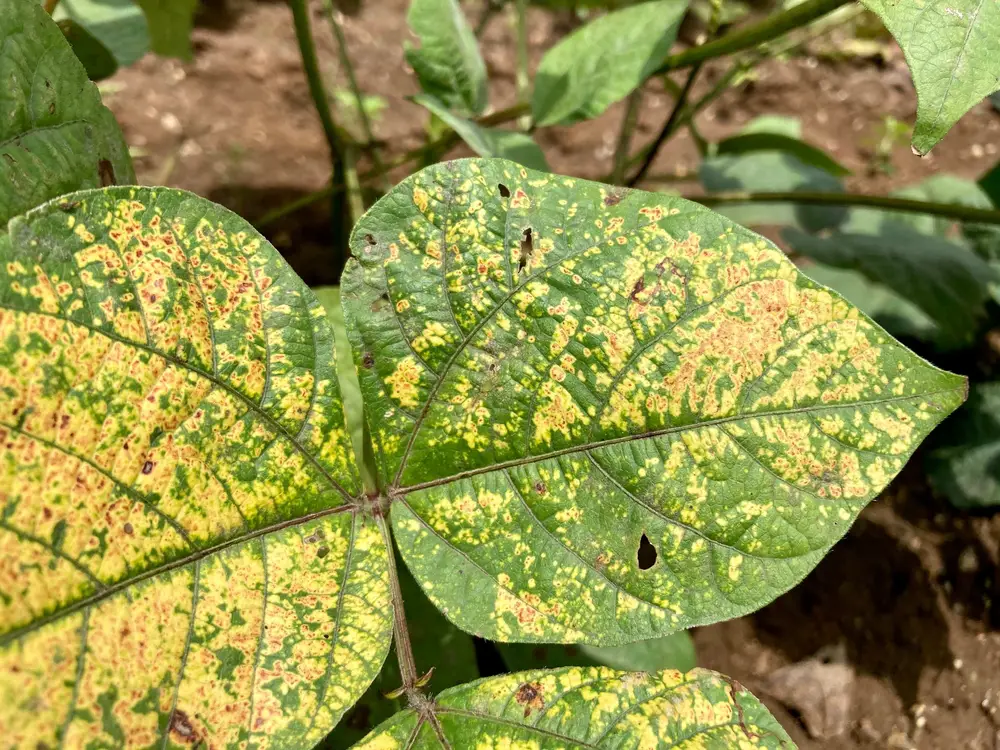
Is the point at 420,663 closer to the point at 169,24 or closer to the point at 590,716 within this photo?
the point at 590,716

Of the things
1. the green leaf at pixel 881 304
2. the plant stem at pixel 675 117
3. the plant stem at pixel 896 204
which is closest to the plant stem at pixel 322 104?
the plant stem at pixel 675 117

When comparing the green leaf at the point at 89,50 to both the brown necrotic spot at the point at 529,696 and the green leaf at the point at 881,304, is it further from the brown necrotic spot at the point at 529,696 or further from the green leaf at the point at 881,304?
the green leaf at the point at 881,304

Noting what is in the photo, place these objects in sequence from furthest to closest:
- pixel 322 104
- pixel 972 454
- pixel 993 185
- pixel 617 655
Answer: pixel 993 185 < pixel 972 454 < pixel 322 104 < pixel 617 655

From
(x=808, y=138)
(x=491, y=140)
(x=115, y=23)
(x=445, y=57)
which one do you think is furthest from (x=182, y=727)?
(x=808, y=138)

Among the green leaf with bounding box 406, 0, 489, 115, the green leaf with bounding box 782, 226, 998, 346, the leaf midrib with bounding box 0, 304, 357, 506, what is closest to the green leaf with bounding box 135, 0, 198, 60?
the green leaf with bounding box 406, 0, 489, 115

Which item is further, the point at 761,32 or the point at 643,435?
the point at 761,32

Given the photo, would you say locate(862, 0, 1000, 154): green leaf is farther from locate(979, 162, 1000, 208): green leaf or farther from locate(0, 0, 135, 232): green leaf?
locate(979, 162, 1000, 208): green leaf
